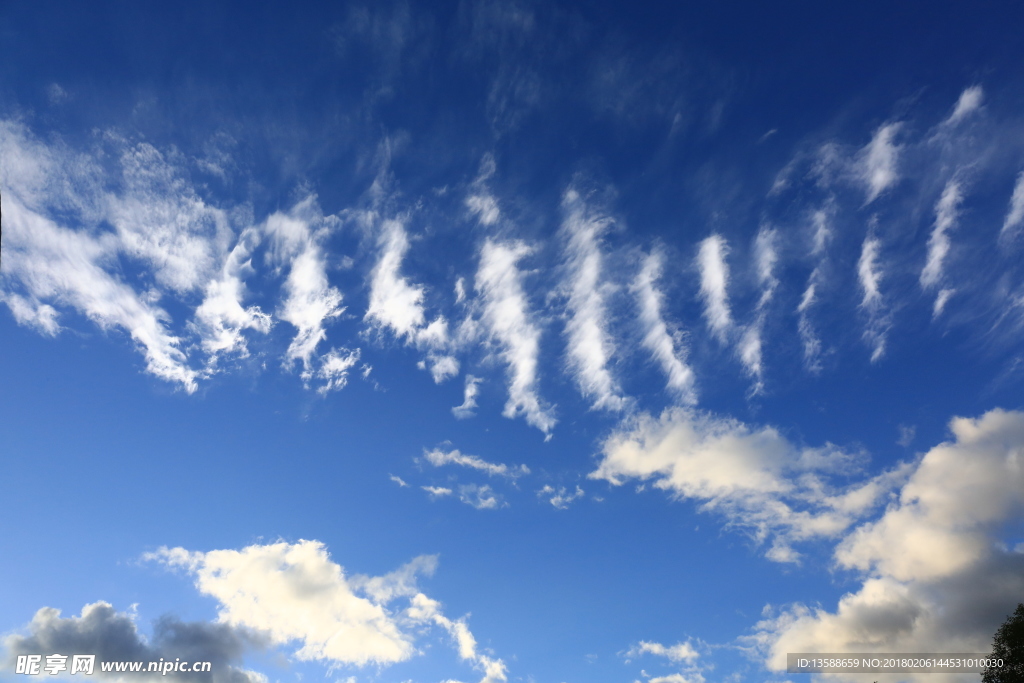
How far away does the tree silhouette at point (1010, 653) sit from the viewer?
75.5 m

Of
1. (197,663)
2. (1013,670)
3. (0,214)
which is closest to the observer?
(0,214)

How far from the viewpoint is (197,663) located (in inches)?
3374

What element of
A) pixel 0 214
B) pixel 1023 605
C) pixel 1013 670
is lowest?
pixel 1013 670

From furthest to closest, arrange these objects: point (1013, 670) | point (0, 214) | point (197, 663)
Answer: point (197, 663) → point (1013, 670) → point (0, 214)

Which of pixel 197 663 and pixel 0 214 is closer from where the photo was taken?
pixel 0 214

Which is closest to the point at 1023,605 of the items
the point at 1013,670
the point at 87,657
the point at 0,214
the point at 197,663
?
the point at 1013,670

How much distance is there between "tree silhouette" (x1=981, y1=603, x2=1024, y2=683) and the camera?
248ft

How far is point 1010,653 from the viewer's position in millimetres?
77188

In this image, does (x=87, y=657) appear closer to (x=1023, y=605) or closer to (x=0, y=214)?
(x=0, y=214)

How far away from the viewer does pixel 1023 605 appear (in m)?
80.3

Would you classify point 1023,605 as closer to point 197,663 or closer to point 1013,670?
point 1013,670

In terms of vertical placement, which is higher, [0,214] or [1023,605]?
[0,214]

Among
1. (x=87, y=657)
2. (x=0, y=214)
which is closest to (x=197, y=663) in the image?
(x=87, y=657)

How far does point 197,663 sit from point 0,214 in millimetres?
90212
